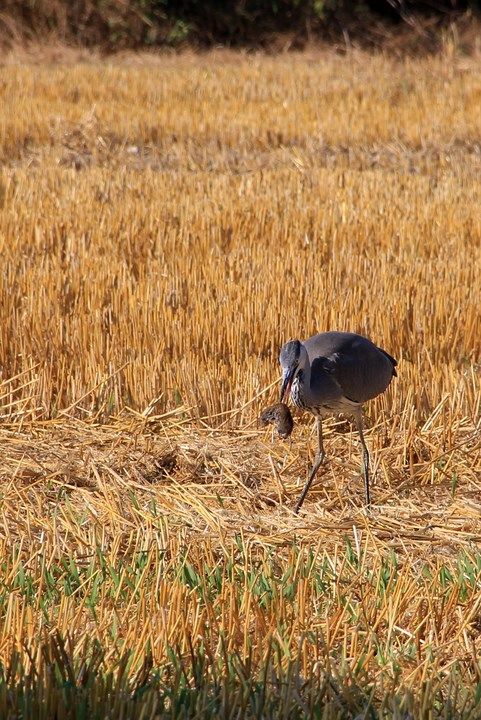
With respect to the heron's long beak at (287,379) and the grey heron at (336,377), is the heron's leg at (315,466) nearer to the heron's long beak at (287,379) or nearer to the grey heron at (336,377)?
the grey heron at (336,377)

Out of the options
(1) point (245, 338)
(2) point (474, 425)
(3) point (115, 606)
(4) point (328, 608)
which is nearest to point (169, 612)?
(3) point (115, 606)

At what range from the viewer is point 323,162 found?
10664 millimetres

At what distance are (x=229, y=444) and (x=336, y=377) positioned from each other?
2.94 ft

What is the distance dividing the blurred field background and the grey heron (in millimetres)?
390

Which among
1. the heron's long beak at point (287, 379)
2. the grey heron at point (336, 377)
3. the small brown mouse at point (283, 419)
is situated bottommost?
the small brown mouse at point (283, 419)

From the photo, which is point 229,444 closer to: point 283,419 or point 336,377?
point 283,419

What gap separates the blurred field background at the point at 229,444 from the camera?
276cm

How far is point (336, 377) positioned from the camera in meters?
4.00

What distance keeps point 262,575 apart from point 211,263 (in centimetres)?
365

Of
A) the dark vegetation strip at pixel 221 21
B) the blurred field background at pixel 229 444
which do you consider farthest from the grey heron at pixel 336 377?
the dark vegetation strip at pixel 221 21

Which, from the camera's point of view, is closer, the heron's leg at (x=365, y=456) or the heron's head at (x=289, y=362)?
the heron's head at (x=289, y=362)

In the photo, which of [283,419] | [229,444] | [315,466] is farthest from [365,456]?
[229,444]

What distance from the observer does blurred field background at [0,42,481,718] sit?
9.06 ft

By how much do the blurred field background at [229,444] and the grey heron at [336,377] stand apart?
0.39 meters
